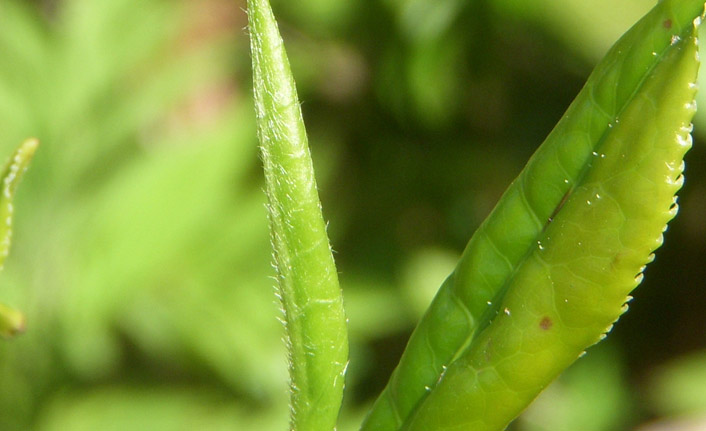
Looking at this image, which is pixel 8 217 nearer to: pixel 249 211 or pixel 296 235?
pixel 296 235

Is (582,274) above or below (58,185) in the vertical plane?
below

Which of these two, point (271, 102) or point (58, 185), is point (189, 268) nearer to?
point (58, 185)

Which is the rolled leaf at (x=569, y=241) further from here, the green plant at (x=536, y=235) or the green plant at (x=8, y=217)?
the green plant at (x=8, y=217)

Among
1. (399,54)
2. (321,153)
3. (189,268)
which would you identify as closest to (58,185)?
(189,268)

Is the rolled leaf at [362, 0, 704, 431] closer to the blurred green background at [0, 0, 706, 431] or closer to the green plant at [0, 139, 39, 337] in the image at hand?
the green plant at [0, 139, 39, 337]

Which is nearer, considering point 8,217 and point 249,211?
point 8,217

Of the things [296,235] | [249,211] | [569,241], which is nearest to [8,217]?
[296,235]
